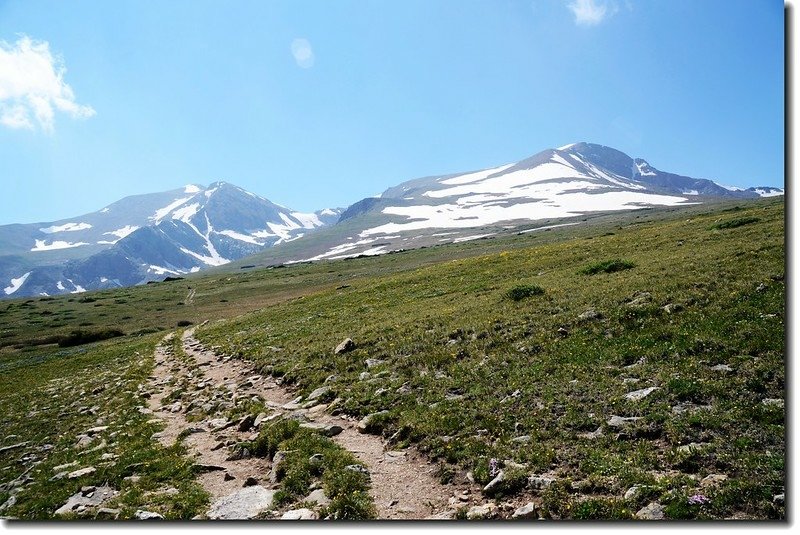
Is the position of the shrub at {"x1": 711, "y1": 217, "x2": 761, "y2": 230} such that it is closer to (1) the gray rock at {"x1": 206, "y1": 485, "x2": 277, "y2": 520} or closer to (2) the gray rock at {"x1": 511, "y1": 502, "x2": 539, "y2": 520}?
(2) the gray rock at {"x1": 511, "y1": 502, "x2": 539, "y2": 520}

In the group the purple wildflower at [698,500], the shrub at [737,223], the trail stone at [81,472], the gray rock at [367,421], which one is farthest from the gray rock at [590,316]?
the shrub at [737,223]

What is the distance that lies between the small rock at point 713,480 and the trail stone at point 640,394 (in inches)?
126

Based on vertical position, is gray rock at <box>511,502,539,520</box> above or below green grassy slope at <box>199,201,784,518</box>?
below

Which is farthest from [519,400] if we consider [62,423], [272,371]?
[62,423]

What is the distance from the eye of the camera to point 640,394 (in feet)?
36.8

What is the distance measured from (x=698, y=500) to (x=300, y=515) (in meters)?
7.36

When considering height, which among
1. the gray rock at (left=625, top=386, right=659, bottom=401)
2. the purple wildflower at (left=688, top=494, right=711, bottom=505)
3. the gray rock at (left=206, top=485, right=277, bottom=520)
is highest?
the gray rock at (left=625, top=386, right=659, bottom=401)

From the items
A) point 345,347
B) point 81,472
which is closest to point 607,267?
point 345,347

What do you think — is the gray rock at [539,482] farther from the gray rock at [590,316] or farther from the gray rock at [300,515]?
the gray rock at [590,316]

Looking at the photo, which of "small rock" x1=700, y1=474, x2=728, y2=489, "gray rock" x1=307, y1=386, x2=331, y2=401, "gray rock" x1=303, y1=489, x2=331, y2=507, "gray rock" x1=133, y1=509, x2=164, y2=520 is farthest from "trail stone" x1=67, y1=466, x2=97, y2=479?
"small rock" x1=700, y1=474, x2=728, y2=489

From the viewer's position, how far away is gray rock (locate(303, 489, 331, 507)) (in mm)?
9133

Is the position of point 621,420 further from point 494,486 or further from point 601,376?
point 494,486

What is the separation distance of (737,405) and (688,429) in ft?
Answer: 4.81

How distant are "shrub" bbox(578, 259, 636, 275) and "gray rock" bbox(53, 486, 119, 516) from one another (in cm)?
2566
